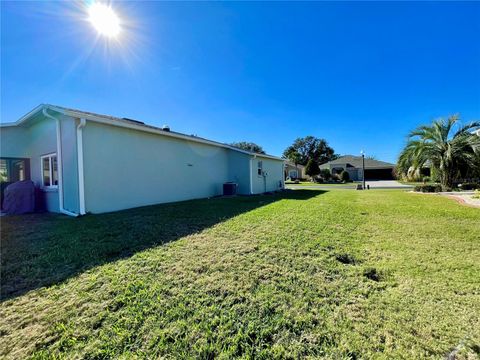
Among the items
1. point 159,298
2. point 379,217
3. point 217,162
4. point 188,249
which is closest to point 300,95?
point 217,162

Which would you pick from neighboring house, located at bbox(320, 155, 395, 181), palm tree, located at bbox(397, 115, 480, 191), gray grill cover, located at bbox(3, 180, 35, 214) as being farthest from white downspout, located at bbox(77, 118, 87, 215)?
neighboring house, located at bbox(320, 155, 395, 181)

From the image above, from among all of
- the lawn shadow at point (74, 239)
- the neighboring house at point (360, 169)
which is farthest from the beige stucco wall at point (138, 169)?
the neighboring house at point (360, 169)

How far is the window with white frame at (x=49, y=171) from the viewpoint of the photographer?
822cm

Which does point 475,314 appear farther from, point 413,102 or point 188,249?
point 413,102

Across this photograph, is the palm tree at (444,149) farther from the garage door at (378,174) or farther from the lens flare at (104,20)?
the garage door at (378,174)

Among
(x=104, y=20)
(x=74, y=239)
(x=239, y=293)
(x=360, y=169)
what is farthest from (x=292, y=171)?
(x=239, y=293)

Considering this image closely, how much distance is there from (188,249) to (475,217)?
27.4 feet

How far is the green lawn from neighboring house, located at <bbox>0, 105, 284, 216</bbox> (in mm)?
2378

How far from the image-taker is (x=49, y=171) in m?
8.52

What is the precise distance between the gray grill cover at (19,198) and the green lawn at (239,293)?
347 centimetres

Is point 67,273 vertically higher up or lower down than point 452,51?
lower down

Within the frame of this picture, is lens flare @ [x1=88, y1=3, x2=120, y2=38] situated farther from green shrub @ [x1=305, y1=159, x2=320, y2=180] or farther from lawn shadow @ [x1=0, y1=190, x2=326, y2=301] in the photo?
green shrub @ [x1=305, y1=159, x2=320, y2=180]

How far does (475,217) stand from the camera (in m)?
6.48

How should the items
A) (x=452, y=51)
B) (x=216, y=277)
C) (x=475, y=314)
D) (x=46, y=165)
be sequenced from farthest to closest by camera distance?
(x=452, y=51), (x=46, y=165), (x=216, y=277), (x=475, y=314)
